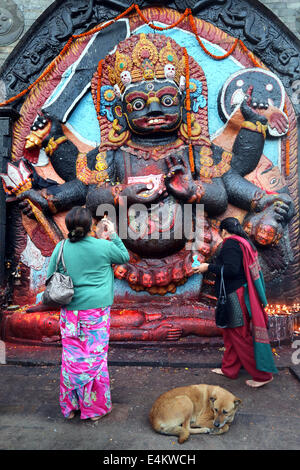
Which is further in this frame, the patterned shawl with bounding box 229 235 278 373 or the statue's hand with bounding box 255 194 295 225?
the statue's hand with bounding box 255 194 295 225

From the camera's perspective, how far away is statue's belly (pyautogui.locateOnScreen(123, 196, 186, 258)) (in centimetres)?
526

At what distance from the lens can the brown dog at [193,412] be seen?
8.52 feet

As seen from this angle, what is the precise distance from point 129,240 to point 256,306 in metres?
2.31

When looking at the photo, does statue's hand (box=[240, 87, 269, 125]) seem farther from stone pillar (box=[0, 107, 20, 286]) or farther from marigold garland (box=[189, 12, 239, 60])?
stone pillar (box=[0, 107, 20, 286])

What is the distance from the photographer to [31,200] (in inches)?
229

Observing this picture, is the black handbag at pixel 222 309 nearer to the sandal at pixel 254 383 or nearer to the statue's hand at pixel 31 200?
the sandal at pixel 254 383

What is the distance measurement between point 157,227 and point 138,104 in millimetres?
1866

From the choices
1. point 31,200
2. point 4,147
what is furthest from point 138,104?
point 4,147

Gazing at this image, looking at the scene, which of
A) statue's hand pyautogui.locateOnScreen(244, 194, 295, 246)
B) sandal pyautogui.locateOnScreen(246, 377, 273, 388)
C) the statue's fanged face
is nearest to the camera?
sandal pyautogui.locateOnScreen(246, 377, 273, 388)

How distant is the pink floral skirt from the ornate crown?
3.94 metres

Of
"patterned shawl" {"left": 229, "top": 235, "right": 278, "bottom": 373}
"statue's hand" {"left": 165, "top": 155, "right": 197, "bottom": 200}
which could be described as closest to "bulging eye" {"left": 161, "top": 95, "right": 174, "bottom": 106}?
"statue's hand" {"left": 165, "top": 155, "right": 197, "bottom": 200}

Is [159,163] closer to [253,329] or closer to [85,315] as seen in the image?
[253,329]

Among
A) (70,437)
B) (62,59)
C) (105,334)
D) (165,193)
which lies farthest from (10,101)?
(70,437)

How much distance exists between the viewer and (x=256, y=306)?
3.55 m
